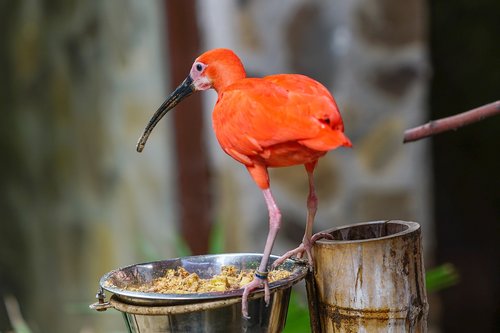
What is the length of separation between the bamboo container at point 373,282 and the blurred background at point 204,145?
0.96 metres

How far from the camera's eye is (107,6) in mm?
2900

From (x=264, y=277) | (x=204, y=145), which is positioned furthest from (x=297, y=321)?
(x=204, y=145)

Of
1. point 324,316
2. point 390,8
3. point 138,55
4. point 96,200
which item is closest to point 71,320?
point 96,200

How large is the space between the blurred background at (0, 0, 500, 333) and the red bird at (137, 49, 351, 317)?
1.00 meters

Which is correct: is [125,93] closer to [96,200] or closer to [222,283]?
[96,200]

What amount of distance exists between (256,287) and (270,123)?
20cm

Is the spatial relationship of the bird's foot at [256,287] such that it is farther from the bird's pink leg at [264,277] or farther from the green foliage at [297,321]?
the green foliage at [297,321]

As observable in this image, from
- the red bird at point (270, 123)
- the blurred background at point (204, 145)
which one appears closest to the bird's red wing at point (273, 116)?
the red bird at point (270, 123)

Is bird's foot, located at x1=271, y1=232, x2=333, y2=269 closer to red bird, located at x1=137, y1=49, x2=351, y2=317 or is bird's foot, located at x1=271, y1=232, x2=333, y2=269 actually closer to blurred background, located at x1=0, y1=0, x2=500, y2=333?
red bird, located at x1=137, y1=49, x2=351, y2=317

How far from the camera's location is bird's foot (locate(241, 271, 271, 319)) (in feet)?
3.13

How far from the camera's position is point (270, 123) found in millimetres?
987

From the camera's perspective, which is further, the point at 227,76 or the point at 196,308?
the point at 227,76

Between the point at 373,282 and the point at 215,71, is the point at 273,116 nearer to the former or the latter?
the point at 215,71

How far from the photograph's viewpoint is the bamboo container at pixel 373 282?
3.36 ft
